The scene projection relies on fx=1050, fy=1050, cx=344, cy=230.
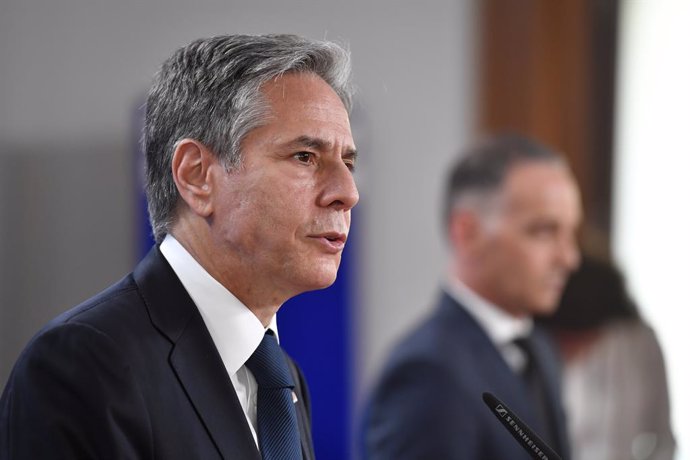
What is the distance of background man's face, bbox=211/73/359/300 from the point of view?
1448 mm

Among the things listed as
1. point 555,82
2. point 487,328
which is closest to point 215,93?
point 487,328

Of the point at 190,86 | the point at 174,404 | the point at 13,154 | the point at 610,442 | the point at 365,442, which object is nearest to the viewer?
the point at 174,404

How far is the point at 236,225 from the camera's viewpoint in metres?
1.46

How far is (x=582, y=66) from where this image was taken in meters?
4.42

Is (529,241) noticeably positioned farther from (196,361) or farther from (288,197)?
(196,361)

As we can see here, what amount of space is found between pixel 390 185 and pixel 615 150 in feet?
3.15

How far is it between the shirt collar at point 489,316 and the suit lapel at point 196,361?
1.48 meters

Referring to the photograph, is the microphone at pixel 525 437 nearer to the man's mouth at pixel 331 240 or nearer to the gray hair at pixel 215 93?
the man's mouth at pixel 331 240

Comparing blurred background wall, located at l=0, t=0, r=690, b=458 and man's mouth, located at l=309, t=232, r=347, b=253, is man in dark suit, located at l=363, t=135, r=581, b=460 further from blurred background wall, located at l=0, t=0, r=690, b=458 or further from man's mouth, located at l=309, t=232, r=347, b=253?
blurred background wall, located at l=0, t=0, r=690, b=458

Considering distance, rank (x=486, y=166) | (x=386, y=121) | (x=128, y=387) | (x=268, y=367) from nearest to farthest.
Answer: (x=128, y=387) → (x=268, y=367) → (x=486, y=166) → (x=386, y=121)

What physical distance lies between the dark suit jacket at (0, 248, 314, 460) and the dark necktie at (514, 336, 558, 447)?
1.45m

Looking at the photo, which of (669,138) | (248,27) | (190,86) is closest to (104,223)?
(248,27)

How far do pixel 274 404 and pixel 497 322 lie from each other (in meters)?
1.47

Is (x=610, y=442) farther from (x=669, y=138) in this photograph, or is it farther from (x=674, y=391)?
(x=669, y=138)
